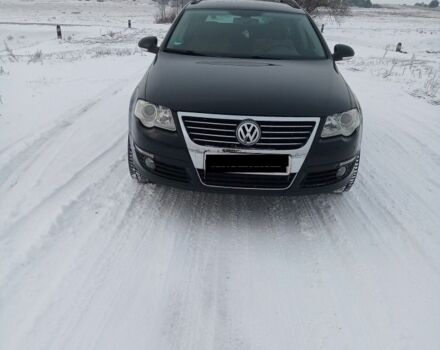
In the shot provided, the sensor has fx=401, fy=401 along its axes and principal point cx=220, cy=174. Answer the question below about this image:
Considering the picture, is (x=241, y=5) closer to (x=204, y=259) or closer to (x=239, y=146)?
(x=239, y=146)

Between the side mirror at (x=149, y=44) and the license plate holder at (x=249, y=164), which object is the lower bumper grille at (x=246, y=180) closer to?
the license plate holder at (x=249, y=164)

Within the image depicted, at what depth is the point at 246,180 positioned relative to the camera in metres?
2.78

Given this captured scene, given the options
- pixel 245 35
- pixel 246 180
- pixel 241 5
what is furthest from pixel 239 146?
pixel 241 5

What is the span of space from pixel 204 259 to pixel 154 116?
1.07m

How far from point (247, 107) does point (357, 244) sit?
1.25 m

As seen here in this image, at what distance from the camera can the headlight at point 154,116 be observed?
9.24 feet

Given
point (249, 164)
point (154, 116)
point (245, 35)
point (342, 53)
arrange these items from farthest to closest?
point (342, 53) → point (245, 35) → point (154, 116) → point (249, 164)

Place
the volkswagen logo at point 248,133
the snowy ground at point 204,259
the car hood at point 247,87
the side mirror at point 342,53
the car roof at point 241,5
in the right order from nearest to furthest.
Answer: the snowy ground at point 204,259 < the volkswagen logo at point 248,133 < the car hood at point 247,87 < the side mirror at point 342,53 < the car roof at point 241,5

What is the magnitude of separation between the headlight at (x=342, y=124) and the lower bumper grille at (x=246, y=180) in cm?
43

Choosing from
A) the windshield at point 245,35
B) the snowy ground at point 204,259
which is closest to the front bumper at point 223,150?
the snowy ground at point 204,259

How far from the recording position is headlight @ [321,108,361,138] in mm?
2848

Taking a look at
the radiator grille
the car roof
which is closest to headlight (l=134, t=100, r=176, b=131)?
the radiator grille

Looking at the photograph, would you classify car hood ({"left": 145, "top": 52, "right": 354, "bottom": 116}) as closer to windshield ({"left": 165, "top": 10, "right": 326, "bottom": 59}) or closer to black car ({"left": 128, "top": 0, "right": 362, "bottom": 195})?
black car ({"left": 128, "top": 0, "right": 362, "bottom": 195})

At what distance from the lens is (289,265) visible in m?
2.64
